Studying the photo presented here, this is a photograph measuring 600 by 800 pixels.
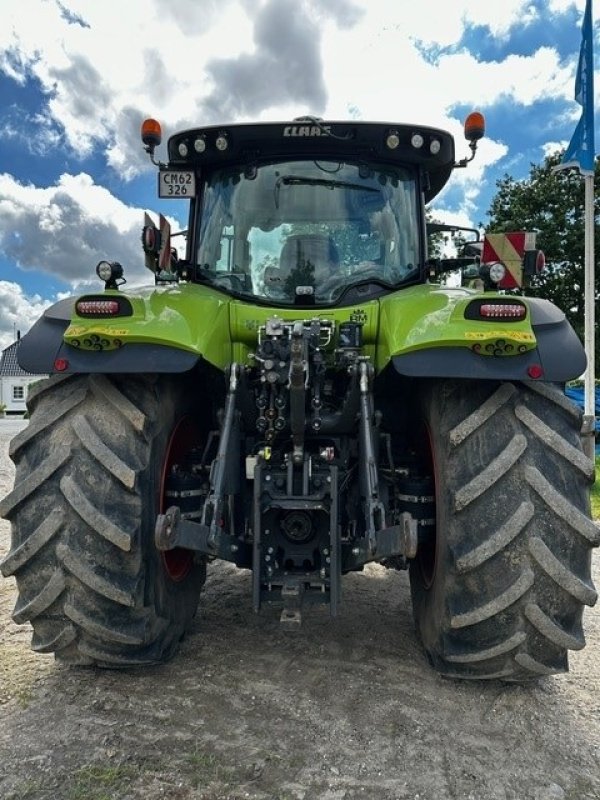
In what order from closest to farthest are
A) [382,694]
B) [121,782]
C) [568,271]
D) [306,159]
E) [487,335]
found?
[121,782], [487,335], [382,694], [306,159], [568,271]

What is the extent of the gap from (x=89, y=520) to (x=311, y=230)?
2.00 meters

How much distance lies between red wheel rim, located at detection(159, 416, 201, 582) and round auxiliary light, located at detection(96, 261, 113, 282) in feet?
2.65

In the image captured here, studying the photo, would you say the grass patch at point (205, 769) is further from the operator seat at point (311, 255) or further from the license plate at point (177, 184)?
the license plate at point (177, 184)

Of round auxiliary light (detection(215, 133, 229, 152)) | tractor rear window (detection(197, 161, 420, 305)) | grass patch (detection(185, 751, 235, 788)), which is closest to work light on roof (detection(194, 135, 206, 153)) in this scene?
round auxiliary light (detection(215, 133, 229, 152))

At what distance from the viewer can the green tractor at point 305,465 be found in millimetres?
2627

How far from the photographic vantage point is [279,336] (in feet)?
9.77

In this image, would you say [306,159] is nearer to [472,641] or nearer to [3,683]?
[472,641]

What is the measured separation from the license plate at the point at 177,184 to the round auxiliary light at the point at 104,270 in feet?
3.01

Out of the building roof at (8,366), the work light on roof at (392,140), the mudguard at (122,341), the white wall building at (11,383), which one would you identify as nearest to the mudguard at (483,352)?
the mudguard at (122,341)

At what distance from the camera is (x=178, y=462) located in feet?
11.1

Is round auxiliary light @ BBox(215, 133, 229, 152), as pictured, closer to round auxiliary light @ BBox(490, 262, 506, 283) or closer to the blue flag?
round auxiliary light @ BBox(490, 262, 506, 283)

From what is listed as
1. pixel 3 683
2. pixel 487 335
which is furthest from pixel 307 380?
pixel 3 683

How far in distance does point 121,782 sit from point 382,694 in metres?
1.23

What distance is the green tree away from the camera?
2147 centimetres
